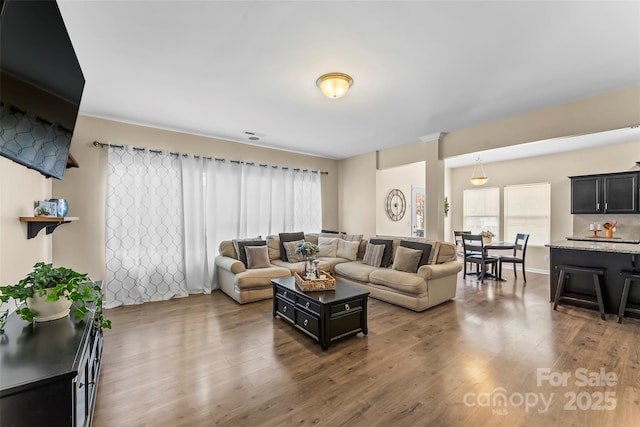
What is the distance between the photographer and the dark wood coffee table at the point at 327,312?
271 centimetres

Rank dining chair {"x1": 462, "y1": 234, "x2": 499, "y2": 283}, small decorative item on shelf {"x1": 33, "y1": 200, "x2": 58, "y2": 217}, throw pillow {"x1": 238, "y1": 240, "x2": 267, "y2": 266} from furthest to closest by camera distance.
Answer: dining chair {"x1": 462, "y1": 234, "x2": 499, "y2": 283} → throw pillow {"x1": 238, "y1": 240, "x2": 267, "y2": 266} → small decorative item on shelf {"x1": 33, "y1": 200, "x2": 58, "y2": 217}

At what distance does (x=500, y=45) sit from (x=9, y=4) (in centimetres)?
296

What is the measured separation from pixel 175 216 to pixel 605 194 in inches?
308

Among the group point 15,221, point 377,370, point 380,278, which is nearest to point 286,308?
point 377,370

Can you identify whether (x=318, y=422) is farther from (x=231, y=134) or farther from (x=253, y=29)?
(x=231, y=134)

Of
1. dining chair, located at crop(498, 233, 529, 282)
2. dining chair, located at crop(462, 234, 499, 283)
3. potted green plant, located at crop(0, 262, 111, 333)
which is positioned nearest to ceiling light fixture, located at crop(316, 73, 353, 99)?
potted green plant, located at crop(0, 262, 111, 333)

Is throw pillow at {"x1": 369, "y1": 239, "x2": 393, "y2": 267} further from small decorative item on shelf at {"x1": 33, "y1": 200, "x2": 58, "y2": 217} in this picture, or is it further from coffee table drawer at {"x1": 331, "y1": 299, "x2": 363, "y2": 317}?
small decorative item on shelf at {"x1": 33, "y1": 200, "x2": 58, "y2": 217}

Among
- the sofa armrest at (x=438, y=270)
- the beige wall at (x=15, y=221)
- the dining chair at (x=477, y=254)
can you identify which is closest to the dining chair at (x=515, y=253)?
the dining chair at (x=477, y=254)

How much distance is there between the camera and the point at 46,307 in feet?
5.20

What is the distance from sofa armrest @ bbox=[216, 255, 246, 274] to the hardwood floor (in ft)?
2.44

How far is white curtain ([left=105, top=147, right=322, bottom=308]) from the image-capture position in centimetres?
402

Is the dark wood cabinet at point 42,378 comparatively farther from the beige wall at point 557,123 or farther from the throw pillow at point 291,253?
the beige wall at point 557,123

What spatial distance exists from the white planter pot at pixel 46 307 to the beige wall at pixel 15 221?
0.37 m

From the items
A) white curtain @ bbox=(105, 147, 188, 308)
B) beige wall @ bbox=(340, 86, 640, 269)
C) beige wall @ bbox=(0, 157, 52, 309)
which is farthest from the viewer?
white curtain @ bbox=(105, 147, 188, 308)
